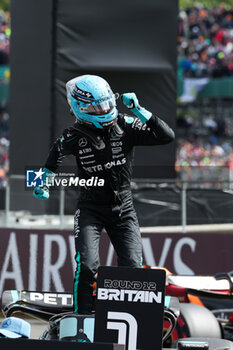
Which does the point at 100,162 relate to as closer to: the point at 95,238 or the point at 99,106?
the point at 99,106

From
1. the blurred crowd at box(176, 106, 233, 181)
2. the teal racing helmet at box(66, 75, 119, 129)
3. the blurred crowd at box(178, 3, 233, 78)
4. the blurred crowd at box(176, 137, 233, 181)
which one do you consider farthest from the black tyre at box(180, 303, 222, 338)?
the blurred crowd at box(178, 3, 233, 78)

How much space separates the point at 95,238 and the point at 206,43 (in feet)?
100

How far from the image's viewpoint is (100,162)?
523 centimetres

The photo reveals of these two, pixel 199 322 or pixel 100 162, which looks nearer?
pixel 100 162

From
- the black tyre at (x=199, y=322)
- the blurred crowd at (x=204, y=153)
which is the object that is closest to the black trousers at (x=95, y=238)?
the black tyre at (x=199, y=322)

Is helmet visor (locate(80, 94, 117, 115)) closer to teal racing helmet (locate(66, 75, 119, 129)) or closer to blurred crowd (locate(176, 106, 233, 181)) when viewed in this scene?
teal racing helmet (locate(66, 75, 119, 129))

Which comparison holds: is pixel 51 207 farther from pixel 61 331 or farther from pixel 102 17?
pixel 61 331

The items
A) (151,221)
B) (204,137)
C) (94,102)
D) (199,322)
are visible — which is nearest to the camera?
(94,102)

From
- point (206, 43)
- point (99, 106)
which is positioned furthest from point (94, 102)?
point (206, 43)

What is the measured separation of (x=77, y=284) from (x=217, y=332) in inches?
50.9

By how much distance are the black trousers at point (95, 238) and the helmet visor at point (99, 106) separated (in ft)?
2.05

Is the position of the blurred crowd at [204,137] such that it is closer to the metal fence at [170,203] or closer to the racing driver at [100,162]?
the metal fence at [170,203]

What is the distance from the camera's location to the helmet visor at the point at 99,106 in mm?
5059

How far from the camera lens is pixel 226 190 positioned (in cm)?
839
